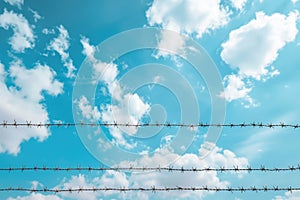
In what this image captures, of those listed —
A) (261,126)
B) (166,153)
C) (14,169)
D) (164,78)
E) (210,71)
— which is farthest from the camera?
(164,78)

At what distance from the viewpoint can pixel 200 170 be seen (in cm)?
886

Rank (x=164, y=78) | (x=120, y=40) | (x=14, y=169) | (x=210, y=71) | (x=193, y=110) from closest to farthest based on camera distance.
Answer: (x=14, y=169)
(x=193, y=110)
(x=210, y=71)
(x=164, y=78)
(x=120, y=40)

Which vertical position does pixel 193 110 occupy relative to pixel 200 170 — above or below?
above

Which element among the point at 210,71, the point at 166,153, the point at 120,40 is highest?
the point at 120,40

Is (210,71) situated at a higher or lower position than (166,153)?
higher

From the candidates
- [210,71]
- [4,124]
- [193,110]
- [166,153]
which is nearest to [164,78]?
[210,71]

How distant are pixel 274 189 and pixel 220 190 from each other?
1451 mm

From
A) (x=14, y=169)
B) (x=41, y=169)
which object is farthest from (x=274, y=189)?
(x=14, y=169)

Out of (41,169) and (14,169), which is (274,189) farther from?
(14,169)

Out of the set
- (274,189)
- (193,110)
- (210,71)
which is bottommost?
(274,189)

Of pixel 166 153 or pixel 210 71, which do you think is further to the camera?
pixel 210 71

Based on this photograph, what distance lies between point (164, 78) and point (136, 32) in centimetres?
406

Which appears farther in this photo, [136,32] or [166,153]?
Answer: [136,32]

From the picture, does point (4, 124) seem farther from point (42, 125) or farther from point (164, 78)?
point (164, 78)
